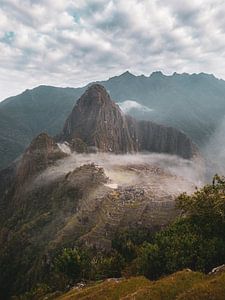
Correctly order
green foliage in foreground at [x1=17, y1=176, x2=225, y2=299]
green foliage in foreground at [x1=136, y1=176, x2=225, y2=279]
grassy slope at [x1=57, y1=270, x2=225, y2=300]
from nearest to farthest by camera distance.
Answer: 1. grassy slope at [x1=57, y1=270, x2=225, y2=300]
2. green foliage in foreground at [x1=136, y1=176, x2=225, y2=279]
3. green foliage in foreground at [x1=17, y1=176, x2=225, y2=299]

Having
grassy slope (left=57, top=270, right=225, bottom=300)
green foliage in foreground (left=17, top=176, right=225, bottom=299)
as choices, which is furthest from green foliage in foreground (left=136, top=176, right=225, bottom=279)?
grassy slope (left=57, top=270, right=225, bottom=300)

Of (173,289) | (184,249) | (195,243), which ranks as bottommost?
(184,249)

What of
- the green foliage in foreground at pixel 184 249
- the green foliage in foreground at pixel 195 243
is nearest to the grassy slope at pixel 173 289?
the green foliage in foreground at pixel 195 243

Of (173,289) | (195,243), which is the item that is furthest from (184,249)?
(173,289)

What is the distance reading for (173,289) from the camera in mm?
60188

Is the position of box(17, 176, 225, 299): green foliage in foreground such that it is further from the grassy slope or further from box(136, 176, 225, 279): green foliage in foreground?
the grassy slope

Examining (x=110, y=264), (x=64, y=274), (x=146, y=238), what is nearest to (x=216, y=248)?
(x=110, y=264)

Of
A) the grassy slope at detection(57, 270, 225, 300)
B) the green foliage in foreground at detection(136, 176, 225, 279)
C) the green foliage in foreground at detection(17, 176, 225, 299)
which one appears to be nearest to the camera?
the grassy slope at detection(57, 270, 225, 300)

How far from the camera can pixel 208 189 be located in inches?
4026

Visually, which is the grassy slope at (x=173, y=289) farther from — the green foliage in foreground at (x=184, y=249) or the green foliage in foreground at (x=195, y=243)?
the green foliage in foreground at (x=184, y=249)

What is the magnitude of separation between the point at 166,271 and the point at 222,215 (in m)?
16.2

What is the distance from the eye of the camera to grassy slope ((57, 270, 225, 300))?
5391 cm

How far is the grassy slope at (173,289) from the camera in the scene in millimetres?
53906

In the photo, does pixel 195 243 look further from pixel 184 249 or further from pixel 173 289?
pixel 173 289
